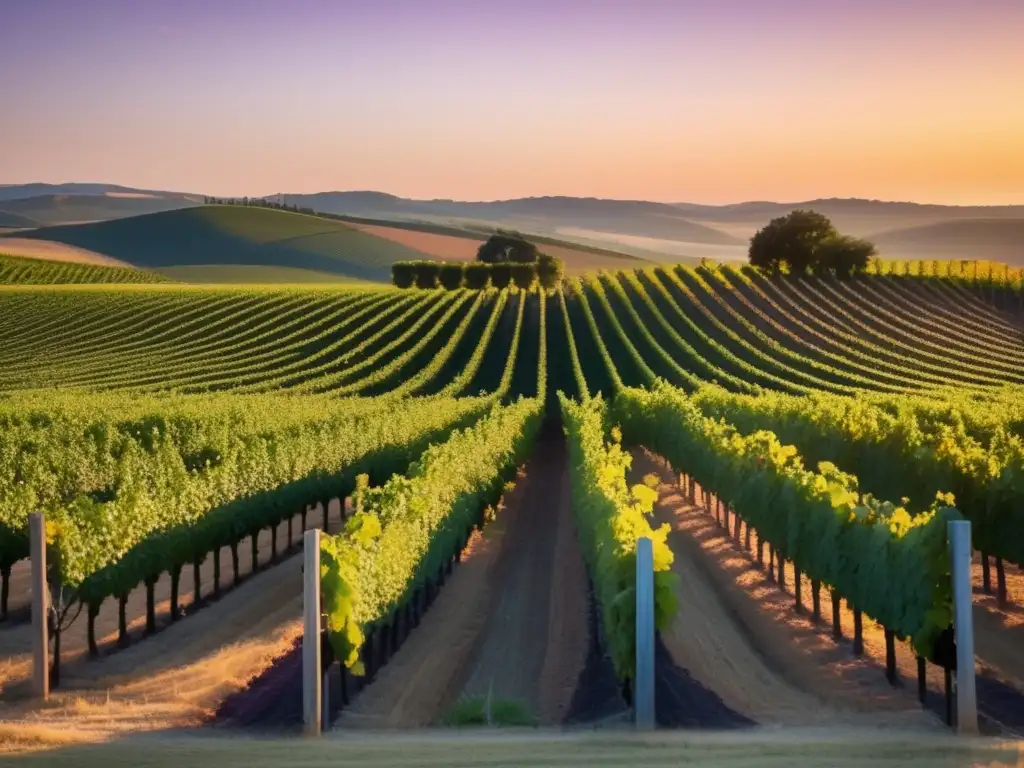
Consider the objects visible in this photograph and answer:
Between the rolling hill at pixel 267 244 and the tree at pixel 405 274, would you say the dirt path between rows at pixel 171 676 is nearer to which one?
the tree at pixel 405 274

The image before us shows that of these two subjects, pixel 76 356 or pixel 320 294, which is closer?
pixel 76 356

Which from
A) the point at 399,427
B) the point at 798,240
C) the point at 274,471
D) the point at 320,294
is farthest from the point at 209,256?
the point at 274,471

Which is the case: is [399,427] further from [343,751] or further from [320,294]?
[320,294]

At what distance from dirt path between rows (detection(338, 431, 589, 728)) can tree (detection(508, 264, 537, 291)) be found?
2847 inches

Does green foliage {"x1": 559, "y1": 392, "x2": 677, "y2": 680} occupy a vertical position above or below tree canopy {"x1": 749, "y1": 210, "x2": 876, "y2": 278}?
below

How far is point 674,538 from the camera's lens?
81.8 feet

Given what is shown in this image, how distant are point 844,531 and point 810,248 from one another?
77.8 metres

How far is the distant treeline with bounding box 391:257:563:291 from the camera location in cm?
9825

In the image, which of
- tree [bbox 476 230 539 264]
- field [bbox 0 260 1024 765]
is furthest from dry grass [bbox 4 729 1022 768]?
tree [bbox 476 230 539 264]

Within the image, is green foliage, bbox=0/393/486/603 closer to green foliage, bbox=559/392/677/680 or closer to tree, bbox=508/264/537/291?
green foliage, bbox=559/392/677/680

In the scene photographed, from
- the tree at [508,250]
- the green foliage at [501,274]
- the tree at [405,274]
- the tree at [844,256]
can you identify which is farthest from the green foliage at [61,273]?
the tree at [844,256]

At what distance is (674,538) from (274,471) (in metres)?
8.59

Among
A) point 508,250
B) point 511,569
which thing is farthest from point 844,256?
point 511,569

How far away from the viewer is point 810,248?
294 ft
